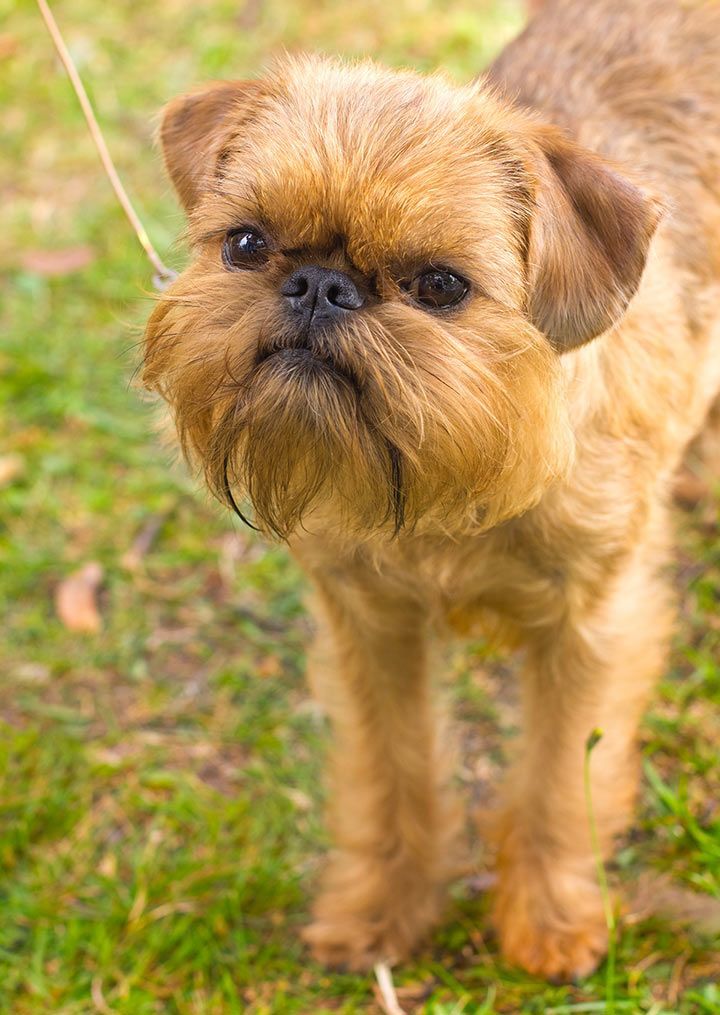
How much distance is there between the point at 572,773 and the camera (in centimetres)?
325

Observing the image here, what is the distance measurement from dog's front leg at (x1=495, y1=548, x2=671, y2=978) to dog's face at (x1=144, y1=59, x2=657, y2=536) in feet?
2.29

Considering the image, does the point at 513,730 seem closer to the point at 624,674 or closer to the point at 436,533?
the point at 624,674

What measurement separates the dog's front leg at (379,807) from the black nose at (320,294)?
115 cm

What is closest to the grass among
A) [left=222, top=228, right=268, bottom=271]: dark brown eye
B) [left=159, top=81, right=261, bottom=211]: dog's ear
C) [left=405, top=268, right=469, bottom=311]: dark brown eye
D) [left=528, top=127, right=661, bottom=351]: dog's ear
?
[left=159, top=81, right=261, bottom=211]: dog's ear

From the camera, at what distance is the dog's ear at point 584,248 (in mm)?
2422

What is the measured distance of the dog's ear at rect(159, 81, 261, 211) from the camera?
8.85 ft

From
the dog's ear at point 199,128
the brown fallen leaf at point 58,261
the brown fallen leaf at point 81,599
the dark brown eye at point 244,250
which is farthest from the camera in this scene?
the brown fallen leaf at point 58,261

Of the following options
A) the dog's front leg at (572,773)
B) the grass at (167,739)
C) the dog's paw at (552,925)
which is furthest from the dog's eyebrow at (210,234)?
the dog's paw at (552,925)

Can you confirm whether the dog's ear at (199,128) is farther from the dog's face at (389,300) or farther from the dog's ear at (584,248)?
the dog's ear at (584,248)

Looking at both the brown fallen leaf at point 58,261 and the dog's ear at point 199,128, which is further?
the brown fallen leaf at point 58,261

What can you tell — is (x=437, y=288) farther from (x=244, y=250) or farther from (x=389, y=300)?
(x=244, y=250)

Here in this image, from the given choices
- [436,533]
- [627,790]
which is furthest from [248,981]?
[436,533]

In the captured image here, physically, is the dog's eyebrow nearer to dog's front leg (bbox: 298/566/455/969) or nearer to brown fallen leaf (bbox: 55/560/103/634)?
dog's front leg (bbox: 298/566/455/969)

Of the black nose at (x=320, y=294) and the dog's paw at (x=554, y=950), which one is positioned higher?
the black nose at (x=320, y=294)
